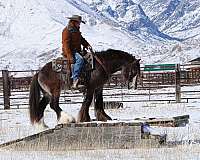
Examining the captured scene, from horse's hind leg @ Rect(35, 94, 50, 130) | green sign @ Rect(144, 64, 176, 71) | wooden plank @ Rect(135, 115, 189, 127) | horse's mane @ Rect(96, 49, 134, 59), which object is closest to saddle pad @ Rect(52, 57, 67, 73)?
horse's mane @ Rect(96, 49, 134, 59)

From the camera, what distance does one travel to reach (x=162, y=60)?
14788 centimetres

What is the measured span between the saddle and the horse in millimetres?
86

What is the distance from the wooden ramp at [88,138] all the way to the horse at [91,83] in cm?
116

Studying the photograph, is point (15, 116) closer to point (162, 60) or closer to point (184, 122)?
point (184, 122)

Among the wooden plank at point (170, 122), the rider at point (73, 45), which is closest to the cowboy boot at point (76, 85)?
the rider at point (73, 45)

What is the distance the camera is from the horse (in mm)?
10859

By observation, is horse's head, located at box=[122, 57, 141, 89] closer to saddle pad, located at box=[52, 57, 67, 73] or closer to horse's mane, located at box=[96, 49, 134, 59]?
horse's mane, located at box=[96, 49, 134, 59]

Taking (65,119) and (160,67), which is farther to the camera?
(160,67)

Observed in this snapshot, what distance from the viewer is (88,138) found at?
977cm

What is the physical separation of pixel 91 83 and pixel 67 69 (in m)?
0.70

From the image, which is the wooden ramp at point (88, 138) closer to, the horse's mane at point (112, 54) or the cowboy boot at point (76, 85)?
the cowboy boot at point (76, 85)

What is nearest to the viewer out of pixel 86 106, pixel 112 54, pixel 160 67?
pixel 86 106

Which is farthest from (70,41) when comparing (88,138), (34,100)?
(88,138)

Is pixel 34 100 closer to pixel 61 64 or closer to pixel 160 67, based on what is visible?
pixel 61 64
